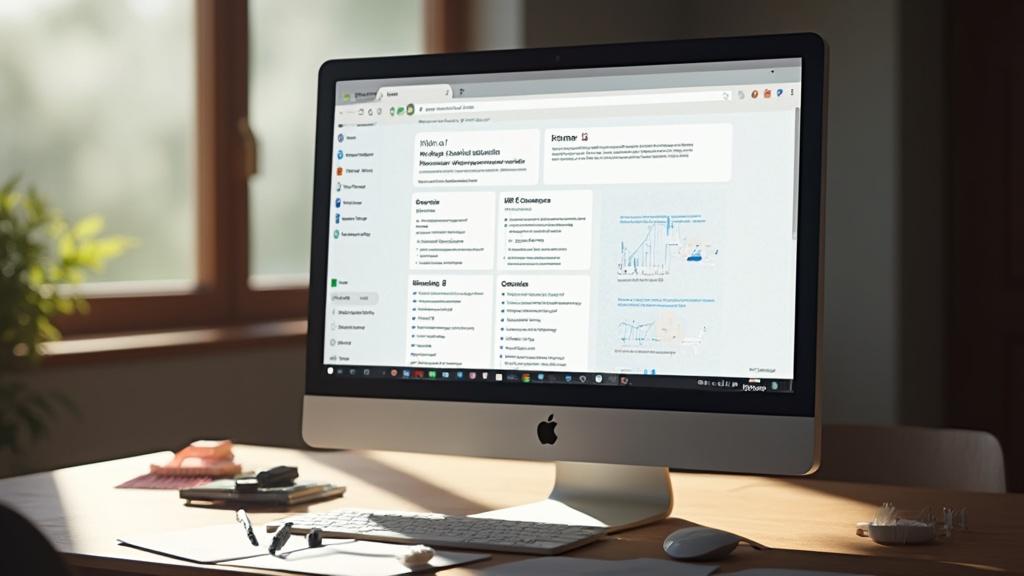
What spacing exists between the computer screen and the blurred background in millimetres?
1479

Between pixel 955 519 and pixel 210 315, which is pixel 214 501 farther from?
pixel 210 315

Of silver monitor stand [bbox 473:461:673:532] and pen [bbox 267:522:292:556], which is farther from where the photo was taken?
silver monitor stand [bbox 473:461:673:532]

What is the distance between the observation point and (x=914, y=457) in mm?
1948

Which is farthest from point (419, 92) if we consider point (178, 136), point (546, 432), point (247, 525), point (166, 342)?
point (178, 136)

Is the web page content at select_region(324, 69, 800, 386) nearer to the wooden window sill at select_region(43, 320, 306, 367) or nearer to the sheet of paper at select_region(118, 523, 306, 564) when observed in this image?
the sheet of paper at select_region(118, 523, 306, 564)

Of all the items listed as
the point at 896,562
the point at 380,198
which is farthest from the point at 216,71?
the point at 896,562

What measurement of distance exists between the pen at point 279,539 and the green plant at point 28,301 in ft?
4.68

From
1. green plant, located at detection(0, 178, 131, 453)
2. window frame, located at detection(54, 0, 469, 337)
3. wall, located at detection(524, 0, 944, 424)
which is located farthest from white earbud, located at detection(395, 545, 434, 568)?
wall, located at detection(524, 0, 944, 424)

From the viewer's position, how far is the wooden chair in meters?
1.88

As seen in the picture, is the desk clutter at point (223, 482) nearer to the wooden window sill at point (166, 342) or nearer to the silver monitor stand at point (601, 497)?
the silver monitor stand at point (601, 497)

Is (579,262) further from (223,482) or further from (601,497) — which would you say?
(223,482)

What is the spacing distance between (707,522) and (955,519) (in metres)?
0.27

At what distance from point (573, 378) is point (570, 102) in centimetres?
31

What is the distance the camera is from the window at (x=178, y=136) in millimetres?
3072
